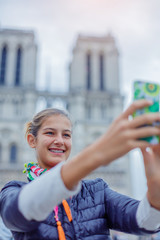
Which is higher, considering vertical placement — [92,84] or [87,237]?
[92,84]

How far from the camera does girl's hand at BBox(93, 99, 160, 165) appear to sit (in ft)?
2.67

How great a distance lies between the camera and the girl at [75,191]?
84 centimetres

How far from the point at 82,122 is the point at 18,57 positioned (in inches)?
338

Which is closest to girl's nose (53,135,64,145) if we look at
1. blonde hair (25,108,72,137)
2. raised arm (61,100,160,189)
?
blonde hair (25,108,72,137)

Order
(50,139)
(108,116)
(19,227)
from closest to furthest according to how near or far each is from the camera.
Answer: (19,227)
(50,139)
(108,116)

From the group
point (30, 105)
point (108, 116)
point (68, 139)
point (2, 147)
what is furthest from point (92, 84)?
point (68, 139)

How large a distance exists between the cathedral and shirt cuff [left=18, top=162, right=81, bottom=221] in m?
20.7

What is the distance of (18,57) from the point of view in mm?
25578

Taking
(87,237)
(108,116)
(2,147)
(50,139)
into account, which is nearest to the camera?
(87,237)

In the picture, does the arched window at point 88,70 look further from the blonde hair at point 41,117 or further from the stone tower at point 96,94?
the blonde hair at point 41,117

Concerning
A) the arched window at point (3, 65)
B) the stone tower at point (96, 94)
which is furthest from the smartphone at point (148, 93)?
the arched window at point (3, 65)

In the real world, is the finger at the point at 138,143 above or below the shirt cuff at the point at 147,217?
above

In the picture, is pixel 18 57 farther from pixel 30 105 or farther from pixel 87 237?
pixel 87 237

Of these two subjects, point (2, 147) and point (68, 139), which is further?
point (2, 147)
